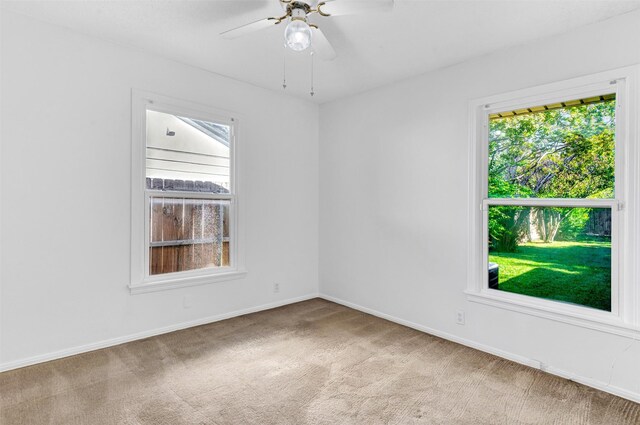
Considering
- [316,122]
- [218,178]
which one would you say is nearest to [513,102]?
[316,122]

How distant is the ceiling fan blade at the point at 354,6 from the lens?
1782mm

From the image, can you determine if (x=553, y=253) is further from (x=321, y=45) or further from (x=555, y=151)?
(x=321, y=45)

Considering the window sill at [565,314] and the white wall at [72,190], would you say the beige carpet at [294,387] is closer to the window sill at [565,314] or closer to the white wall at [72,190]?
the white wall at [72,190]

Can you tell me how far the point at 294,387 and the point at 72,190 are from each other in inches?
89.3

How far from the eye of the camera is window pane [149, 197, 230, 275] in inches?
126

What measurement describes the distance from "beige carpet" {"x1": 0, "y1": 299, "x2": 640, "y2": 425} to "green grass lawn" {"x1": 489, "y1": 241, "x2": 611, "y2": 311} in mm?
615

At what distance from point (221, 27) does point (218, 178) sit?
1.49 m

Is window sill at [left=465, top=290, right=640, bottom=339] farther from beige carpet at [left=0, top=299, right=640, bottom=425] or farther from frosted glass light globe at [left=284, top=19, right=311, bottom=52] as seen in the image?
frosted glass light globe at [left=284, top=19, right=311, bottom=52]

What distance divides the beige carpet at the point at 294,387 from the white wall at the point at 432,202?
22cm

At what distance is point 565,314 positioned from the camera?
8.22 ft

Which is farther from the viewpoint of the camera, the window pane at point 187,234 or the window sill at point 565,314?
the window pane at point 187,234

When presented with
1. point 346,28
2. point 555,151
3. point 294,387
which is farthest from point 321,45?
point 294,387

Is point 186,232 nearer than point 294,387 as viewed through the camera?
No

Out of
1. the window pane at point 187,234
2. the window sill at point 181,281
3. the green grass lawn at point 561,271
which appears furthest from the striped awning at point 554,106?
the window sill at point 181,281
